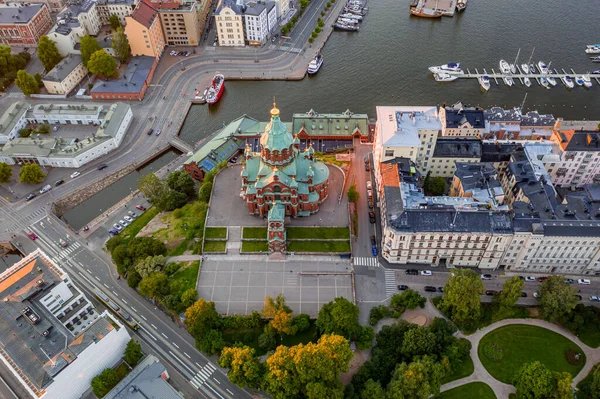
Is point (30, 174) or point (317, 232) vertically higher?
point (30, 174)

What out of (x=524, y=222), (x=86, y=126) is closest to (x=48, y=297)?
(x=86, y=126)

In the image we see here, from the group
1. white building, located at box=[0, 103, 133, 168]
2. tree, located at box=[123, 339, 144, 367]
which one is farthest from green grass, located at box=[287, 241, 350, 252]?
white building, located at box=[0, 103, 133, 168]

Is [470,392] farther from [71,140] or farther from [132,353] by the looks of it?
[71,140]

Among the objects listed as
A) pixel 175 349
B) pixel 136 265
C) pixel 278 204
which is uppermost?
pixel 278 204

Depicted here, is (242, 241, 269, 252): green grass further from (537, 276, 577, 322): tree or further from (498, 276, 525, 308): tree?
(537, 276, 577, 322): tree

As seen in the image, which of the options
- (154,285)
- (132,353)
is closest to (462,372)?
(132,353)

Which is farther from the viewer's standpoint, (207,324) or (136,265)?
(136,265)

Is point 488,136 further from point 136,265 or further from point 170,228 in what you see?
point 136,265

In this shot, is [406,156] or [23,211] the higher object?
[406,156]
